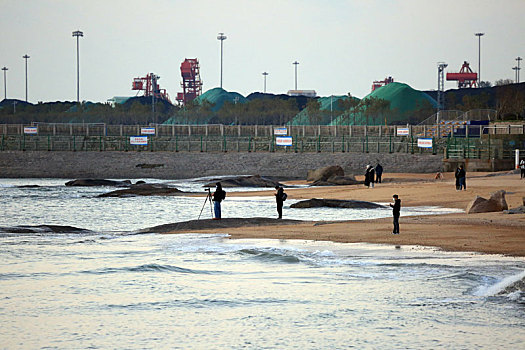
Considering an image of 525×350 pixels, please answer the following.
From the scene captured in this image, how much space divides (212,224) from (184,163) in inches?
1535

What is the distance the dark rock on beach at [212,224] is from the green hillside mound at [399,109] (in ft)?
269

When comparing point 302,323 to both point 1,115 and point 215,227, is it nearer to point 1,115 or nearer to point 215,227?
point 215,227

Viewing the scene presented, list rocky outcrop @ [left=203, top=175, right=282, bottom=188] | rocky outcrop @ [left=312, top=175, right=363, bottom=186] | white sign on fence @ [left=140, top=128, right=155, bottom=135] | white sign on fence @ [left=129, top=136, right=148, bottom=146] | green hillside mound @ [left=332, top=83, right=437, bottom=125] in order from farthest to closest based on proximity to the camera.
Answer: green hillside mound @ [left=332, top=83, right=437, bottom=125]
white sign on fence @ [left=140, top=128, right=155, bottom=135]
white sign on fence @ [left=129, top=136, right=148, bottom=146]
rocky outcrop @ [left=203, top=175, right=282, bottom=188]
rocky outcrop @ [left=312, top=175, right=363, bottom=186]

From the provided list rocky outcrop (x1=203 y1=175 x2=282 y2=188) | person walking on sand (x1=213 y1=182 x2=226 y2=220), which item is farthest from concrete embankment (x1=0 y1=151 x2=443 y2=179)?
person walking on sand (x1=213 y1=182 x2=226 y2=220)

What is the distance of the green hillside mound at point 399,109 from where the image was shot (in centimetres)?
11937

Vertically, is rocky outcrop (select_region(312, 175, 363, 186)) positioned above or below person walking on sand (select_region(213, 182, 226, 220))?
below

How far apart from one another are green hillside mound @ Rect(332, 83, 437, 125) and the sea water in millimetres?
89911

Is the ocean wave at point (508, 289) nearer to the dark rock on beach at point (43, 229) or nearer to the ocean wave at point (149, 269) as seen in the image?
the ocean wave at point (149, 269)

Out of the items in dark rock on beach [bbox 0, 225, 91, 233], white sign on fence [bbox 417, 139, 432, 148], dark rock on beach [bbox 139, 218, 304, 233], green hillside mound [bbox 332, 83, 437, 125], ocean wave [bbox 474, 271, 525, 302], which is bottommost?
dark rock on beach [bbox 0, 225, 91, 233]

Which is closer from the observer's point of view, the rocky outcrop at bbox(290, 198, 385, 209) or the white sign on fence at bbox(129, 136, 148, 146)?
the rocky outcrop at bbox(290, 198, 385, 209)

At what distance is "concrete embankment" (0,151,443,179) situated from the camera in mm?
61031

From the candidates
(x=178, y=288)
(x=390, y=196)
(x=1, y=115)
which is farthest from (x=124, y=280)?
(x=1, y=115)

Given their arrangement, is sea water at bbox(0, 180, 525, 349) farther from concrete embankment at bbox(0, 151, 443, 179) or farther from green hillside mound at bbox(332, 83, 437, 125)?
green hillside mound at bbox(332, 83, 437, 125)

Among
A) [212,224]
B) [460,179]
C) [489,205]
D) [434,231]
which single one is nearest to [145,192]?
[460,179]
